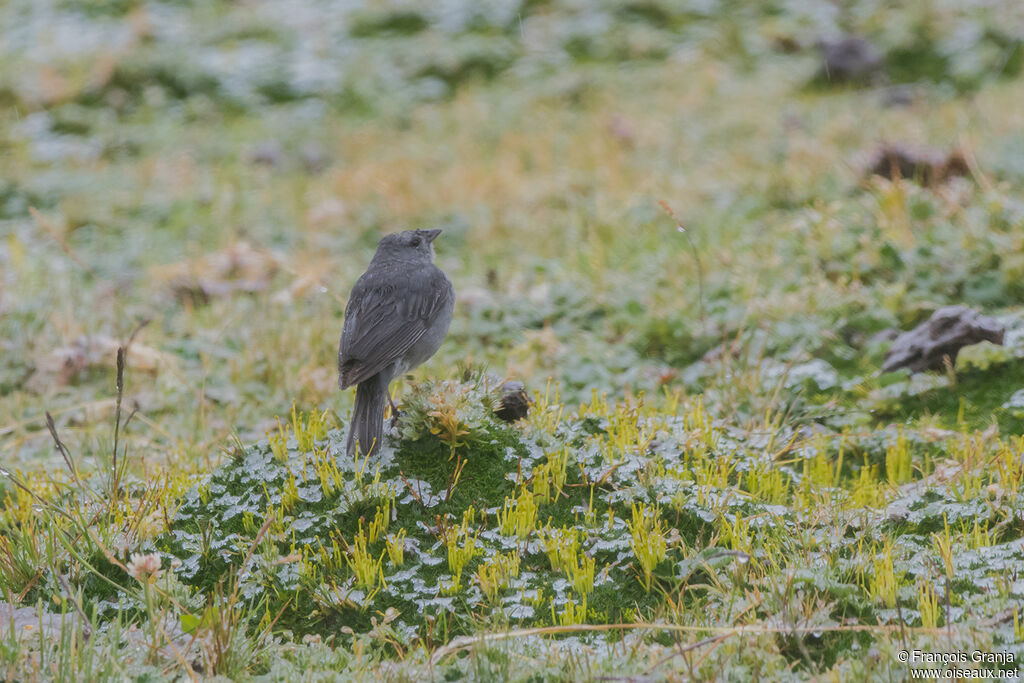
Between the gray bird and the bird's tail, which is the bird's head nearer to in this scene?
the gray bird

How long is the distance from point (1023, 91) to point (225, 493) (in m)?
11.4

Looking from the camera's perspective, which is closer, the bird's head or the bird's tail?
the bird's tail

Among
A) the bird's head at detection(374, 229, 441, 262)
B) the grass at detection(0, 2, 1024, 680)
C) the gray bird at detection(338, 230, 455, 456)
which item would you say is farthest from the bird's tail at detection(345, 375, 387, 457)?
the bird's head at detection(374, 229, 441, 262)

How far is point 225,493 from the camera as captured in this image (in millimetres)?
4391

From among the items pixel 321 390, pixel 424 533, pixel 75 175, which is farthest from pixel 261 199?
pixel 424 533

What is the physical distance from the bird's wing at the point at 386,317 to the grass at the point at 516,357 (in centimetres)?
28

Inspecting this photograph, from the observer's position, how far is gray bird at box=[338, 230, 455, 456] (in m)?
4.52

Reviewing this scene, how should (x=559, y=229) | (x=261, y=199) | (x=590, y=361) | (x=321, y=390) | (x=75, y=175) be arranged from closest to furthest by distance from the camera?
(x=321, y=390), (x=590, y=361), (x=559, y=229), (x=261, y=199), (x=75, y=175)

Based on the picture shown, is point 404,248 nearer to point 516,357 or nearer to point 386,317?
point 386,317

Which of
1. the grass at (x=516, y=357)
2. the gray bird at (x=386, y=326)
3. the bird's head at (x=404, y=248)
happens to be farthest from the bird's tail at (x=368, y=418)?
the bird's head at (x=404, y=248)

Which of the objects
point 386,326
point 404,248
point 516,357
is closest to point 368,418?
point 386,326

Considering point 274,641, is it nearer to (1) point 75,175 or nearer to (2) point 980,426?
(2) point 980,426

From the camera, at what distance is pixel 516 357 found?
23.1 ft

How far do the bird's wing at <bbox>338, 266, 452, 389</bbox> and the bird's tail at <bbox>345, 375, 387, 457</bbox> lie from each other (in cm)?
10
